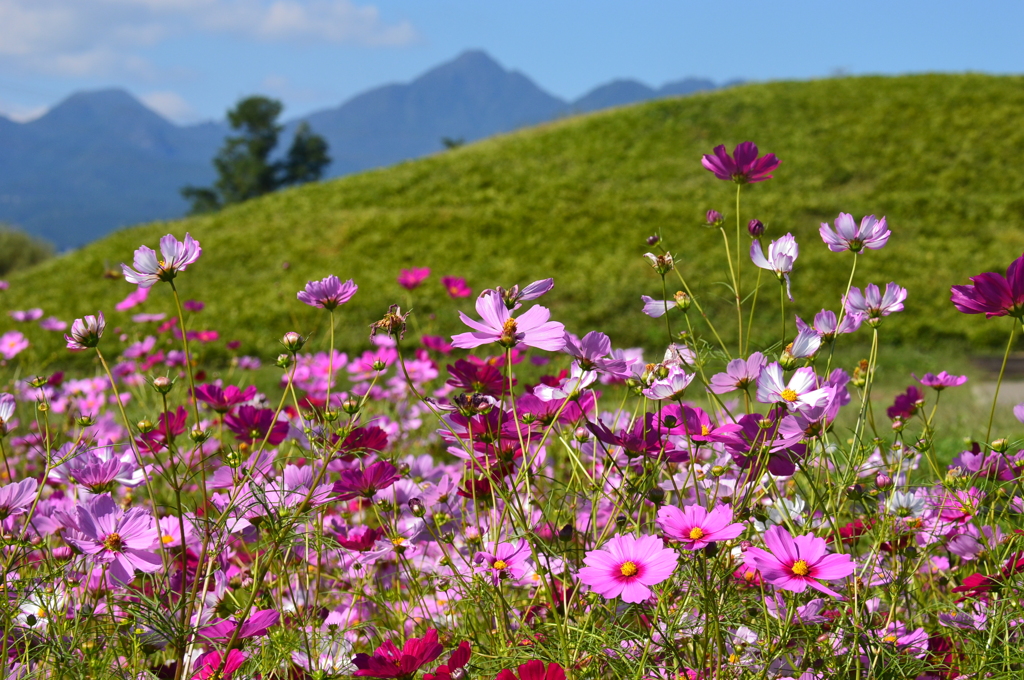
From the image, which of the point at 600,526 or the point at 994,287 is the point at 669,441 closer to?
the point at 994,287

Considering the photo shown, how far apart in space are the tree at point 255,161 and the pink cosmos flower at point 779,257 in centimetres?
4280

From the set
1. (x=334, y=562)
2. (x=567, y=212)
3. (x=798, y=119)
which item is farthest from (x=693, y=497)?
(x=798, y=119)

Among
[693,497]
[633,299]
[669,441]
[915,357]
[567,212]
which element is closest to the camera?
[669,441]

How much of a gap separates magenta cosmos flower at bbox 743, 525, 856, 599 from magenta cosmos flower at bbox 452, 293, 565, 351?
1.01 feet

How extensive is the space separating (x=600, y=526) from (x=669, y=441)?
729mm

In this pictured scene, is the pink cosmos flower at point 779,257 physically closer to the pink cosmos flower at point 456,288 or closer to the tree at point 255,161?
the pink cosmos flower at point 456,288

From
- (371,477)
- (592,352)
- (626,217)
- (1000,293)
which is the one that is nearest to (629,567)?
(592,352)

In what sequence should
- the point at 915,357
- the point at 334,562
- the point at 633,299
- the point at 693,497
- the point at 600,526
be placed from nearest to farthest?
the point at 334,562 < the point at 693,497 < the point at 600,526 < the point at 915,357 < the point at 633,299

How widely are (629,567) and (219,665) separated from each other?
20.5 inches

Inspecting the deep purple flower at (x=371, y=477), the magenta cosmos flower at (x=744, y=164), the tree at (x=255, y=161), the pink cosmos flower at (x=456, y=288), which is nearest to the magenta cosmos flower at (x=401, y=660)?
the deep purple flower at (x=371, y=477)

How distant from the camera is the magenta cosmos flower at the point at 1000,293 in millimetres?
872

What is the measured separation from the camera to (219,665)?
2.93 feet

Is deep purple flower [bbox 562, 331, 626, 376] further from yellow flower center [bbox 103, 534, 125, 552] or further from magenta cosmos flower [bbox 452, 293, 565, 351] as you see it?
yellow flower center [bbox 103, 534, 125, 552]

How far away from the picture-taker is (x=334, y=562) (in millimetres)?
1413
